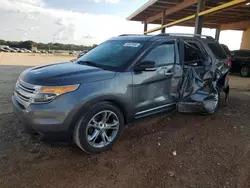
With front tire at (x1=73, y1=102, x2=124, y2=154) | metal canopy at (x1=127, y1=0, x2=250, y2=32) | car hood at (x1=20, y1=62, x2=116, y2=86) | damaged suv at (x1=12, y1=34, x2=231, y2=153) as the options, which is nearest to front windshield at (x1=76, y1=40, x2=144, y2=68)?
damaged suv at (x1=12, y1=34, x2=231, y2=153)

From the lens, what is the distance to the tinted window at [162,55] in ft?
12.5

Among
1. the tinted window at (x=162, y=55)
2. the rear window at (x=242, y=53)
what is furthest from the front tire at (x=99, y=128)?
the rear window at (x=242, y=53)

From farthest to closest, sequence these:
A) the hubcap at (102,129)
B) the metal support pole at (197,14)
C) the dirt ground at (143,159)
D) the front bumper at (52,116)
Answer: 1. the metal support pole at (197,14)
2. the hubcap at (102,129)
3. the front bumper at (52,116)
4. the dirt ground at (143,159)

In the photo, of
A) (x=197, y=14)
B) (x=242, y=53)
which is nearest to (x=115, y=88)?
(x=197, y=14)

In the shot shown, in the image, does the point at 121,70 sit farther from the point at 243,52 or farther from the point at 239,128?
the point at 243,52

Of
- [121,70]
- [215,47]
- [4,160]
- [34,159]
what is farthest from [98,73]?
[215,47]

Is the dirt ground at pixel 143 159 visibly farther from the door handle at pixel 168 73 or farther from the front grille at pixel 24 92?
the door handle at pixel 168 73

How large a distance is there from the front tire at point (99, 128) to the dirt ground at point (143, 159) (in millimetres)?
155

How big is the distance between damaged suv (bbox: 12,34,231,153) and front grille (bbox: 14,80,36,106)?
0.01 metres

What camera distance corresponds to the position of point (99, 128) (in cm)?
323

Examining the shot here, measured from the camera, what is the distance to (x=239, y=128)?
4305mm

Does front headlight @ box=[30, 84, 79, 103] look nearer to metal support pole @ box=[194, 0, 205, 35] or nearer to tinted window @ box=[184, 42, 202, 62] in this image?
tinted window @ box=[184, 42, 202, 62]

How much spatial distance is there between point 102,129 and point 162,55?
5.72ft

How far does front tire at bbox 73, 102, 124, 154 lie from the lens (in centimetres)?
301
